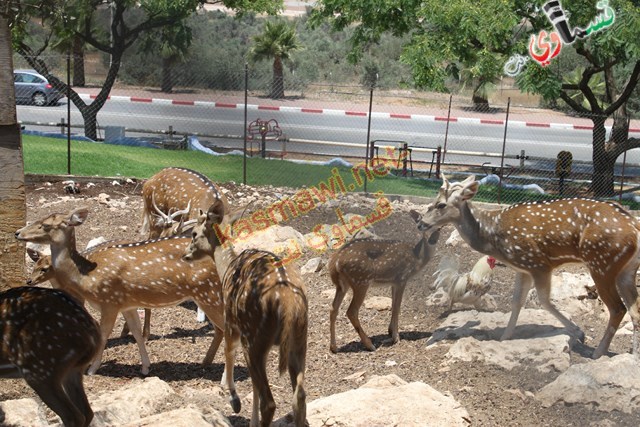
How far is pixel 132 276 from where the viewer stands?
8555 mm

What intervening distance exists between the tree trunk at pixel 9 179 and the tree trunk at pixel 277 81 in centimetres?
2471

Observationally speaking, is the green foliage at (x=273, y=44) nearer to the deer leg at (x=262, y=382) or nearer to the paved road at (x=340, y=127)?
the paved road at (x=340, y=127)

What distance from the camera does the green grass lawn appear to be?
58.4 feet

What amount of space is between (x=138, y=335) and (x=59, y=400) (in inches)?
102

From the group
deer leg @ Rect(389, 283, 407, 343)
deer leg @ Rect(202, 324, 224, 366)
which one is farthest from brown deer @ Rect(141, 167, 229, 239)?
deer leg @ Rect(389, 283, 407, 343)

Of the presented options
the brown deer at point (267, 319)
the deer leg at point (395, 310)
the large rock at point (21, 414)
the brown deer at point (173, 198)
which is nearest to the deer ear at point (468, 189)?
the deer leg at point (395, 310)

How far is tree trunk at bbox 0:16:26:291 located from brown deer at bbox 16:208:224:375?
328 mm

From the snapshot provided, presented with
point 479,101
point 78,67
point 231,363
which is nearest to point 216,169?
point 231,363

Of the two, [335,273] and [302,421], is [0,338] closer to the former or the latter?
[302,421]

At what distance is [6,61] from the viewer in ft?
25.3

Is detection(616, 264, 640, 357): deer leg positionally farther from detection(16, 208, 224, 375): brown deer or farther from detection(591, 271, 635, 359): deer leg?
detection(16, 208, 224, 375): brown deer

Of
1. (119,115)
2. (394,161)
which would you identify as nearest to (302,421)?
(394,161)

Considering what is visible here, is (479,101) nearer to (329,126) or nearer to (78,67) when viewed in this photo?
(329,126)

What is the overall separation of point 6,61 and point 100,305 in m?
2.49
